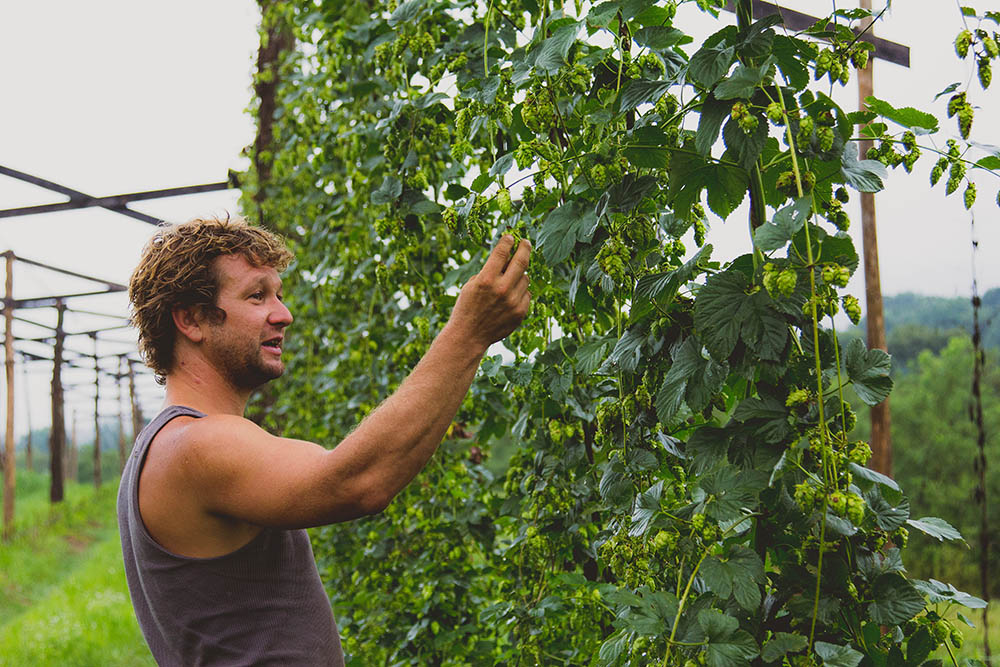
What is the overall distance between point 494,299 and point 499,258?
0.07 meters

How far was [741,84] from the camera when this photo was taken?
110 centimetres

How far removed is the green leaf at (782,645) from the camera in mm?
1063

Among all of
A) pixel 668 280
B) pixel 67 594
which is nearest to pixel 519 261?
pixel 668 280

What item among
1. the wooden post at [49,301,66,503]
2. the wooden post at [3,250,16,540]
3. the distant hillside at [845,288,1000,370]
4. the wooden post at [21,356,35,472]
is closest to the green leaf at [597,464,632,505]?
the distant hillside at [845,288,1000,370]

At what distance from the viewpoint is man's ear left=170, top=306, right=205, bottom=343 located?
1705 millimetres

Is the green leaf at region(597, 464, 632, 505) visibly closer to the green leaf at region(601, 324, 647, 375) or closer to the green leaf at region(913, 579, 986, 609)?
the green leaf at region(601, 324, 647, 375)

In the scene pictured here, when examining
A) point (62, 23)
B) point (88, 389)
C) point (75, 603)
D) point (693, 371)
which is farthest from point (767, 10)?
point (88, 389)

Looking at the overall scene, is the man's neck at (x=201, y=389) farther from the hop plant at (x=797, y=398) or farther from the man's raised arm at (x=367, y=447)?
the hop plant at (x=797, y=398)

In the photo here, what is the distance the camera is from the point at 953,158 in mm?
1153

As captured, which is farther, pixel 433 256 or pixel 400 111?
pixel 433 256

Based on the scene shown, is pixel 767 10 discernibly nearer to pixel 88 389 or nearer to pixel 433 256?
pixel 433 256

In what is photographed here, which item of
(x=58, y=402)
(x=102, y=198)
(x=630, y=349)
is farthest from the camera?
(x=58, y=402)

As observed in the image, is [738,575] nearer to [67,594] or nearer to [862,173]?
[862,173]

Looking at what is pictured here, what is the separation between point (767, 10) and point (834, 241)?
1065 mm
